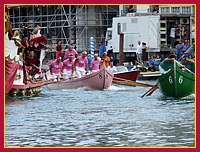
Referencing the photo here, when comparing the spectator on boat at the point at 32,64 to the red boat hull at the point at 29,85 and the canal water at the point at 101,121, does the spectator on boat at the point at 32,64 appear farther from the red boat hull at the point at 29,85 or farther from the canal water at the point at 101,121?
the canal water at the point at 101,121

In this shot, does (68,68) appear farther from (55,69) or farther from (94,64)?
(94,64)

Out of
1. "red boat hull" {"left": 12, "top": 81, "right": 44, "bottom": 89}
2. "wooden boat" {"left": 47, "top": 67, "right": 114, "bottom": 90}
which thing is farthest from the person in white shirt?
"red boat hull" {"left": 12, "top": 81, "right": 44, "bottom": 89}

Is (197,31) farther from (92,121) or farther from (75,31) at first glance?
(75,31)

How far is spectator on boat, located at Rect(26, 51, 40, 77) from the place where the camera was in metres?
23.0

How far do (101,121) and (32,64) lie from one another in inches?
349

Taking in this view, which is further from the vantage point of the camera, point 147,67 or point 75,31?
point 75,31

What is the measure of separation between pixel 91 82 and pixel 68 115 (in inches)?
336

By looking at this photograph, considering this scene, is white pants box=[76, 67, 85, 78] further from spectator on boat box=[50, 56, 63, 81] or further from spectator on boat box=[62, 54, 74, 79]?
spectator on boat box=[50, 56, 63, 81]

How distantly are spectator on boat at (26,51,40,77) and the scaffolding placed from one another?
22.6 meters

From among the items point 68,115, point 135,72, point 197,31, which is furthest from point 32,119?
point 135,72

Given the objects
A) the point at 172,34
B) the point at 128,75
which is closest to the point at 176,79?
the point at 128,75

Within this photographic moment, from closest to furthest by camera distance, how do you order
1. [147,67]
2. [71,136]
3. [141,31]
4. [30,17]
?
[71,136]
[147,67]
[141,31]
[30,17]

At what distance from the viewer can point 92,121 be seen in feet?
48.3

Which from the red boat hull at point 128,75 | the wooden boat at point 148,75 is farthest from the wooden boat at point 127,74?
the wooden boat at point 148,75
